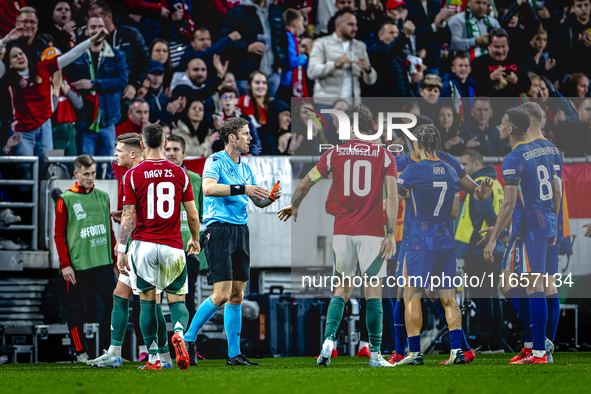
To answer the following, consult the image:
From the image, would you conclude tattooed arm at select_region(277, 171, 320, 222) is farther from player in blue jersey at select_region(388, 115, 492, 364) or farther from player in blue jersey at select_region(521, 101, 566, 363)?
player in blue jersey at select_region(521, 101, 566, 363)

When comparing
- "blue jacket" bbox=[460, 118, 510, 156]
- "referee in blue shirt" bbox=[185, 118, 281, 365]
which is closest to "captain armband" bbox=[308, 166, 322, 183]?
"referee in blue shirt" bbox=[185, 118, 281, 365]

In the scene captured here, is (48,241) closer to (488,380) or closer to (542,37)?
(488,380)

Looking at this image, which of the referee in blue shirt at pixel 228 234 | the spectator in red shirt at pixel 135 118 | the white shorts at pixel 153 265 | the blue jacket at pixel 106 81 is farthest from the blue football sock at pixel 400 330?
the blue jacket at pixel 106 81

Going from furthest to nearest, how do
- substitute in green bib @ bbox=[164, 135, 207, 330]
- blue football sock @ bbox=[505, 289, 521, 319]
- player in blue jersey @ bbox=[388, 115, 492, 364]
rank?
substitute in green bib @ bbox=[164, 135, 207, 330]
blue football sock @ bbox=[505, 289, 521, 319]
player in blue jersey @ bbox=[388, 115, 492, 364]

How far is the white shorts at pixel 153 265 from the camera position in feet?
15.6

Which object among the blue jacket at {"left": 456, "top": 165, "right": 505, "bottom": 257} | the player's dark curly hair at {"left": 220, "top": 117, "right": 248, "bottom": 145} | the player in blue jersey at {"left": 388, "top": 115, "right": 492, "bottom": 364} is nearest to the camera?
the player's dark curly hair at {"left": 220, "top": 117, "right": 248, "bottom": 145}

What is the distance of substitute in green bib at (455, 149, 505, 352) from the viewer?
7.44m

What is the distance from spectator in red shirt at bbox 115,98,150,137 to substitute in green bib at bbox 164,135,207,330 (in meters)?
0.74

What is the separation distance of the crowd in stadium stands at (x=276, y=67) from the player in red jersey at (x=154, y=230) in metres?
2.29

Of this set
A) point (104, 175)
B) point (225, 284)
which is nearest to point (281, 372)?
point (225, 284)

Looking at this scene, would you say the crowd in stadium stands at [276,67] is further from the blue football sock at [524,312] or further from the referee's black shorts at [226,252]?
the blue football sock at [524,312]

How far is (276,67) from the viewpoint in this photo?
7.61m

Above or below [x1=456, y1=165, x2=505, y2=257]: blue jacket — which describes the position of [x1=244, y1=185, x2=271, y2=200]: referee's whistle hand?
above

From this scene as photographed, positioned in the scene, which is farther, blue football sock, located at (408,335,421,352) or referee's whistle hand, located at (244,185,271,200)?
blue football sock, located at (408,335,421,352)
